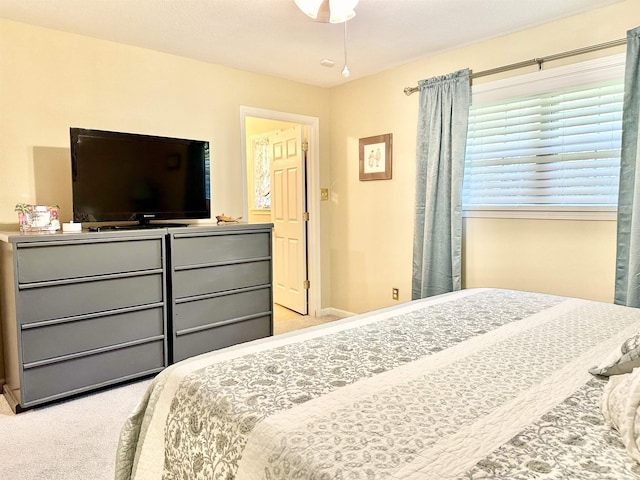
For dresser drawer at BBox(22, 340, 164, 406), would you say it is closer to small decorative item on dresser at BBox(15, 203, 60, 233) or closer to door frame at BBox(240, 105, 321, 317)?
small decorative item on dresser at BBox(15, 203, 60, 233)

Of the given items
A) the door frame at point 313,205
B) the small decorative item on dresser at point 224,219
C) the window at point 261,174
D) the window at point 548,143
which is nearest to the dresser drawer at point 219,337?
the small decorative item on dresser at point 224,219

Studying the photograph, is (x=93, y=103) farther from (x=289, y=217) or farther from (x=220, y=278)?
(x=289, y=217)

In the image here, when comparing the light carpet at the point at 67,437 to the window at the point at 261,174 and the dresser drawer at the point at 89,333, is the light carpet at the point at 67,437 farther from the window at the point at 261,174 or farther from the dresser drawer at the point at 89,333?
the window at the point at 261,174

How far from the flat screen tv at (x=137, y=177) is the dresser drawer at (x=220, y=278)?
50cm

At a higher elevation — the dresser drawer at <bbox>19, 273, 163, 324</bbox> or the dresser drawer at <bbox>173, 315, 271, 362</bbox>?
the dresser drawer at <bbox>19, 273, 163, 324</bbox>

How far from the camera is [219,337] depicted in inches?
127

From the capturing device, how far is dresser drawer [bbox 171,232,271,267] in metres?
3.00

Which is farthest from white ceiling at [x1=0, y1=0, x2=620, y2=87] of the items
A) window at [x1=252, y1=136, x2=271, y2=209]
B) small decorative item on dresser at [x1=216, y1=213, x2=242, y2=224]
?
window at [x1=252, y1=136, x2=271, y2=209]

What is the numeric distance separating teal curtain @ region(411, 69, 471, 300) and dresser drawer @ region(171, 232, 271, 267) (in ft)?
4.21

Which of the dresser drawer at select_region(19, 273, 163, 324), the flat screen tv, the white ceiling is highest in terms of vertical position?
the white ceiling

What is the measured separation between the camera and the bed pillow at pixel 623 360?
3.66 feet

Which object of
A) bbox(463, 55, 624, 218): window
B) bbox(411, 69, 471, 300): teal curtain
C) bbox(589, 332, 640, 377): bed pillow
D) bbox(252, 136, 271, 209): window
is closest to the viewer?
bbox(589, 332, 640, 377): bed pillow

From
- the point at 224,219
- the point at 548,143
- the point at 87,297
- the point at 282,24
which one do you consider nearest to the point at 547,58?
the point at 548,143

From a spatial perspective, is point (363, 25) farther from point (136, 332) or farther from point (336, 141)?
point (136, 332)
